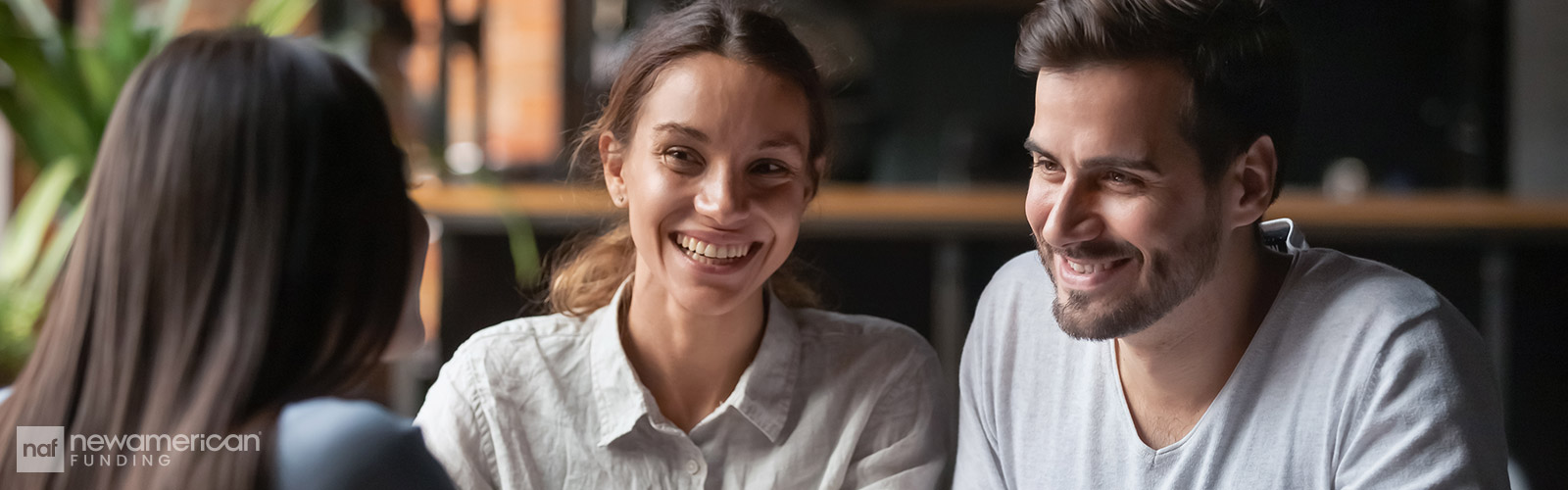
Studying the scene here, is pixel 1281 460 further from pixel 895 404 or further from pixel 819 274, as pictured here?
pixel 819 274

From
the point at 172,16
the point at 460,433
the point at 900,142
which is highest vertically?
the point at 172,16

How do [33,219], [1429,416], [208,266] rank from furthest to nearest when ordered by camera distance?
[33,219], [1429,416], [208,266]

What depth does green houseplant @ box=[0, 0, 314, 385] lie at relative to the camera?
4.99 ft

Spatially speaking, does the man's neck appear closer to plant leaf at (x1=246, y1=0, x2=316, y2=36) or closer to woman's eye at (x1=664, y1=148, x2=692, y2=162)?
woman's eye at (x1=664, y1=148, x2=692, y2=162)

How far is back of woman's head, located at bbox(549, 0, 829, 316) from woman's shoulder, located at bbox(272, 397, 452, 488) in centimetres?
47

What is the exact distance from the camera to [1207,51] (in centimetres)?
97

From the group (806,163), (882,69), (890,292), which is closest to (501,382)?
(806,163)

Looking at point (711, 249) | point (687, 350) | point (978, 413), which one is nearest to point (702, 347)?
point (687, 350)

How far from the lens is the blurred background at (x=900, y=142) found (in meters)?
1.56

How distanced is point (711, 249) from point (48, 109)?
98 cm

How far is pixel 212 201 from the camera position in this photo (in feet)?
2.38

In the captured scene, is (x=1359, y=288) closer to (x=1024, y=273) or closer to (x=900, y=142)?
(x=1024, y=273)

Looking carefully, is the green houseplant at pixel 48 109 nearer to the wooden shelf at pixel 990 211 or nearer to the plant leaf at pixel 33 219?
the plant leaf at pixel 33 219

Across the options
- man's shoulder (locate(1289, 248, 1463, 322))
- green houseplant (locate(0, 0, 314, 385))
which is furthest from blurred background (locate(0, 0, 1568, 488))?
man's shoulder (locate(1289, 248, 1463, 322))
